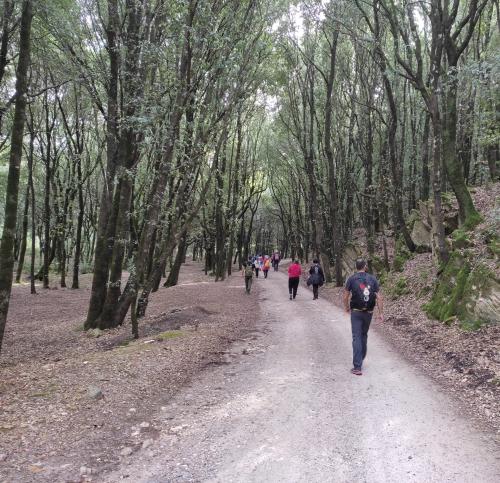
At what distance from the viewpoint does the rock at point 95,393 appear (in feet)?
18.6

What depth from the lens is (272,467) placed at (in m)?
3.97

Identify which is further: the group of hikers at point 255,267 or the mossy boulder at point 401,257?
the group of hikers at point 255,267

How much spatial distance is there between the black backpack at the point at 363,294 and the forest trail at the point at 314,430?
114 centimetres

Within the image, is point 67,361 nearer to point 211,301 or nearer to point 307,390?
point 307,390

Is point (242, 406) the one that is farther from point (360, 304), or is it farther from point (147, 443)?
point (360, 304)

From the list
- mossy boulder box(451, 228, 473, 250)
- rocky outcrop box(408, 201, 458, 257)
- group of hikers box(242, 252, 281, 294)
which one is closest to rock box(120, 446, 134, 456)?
mossy boulder box(451, 228, 473, 250)

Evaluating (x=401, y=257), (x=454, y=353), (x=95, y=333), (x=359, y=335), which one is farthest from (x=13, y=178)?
(x=401, y=257)

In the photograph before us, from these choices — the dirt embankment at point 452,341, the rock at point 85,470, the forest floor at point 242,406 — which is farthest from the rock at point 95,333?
the dirt embankment at point 452,341

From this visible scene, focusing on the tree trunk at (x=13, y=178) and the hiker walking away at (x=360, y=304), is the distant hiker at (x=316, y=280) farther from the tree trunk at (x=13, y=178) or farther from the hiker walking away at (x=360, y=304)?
the tree trunk at (x=13, y=178)

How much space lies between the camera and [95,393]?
18.8ft

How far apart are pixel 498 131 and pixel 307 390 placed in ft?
45.6

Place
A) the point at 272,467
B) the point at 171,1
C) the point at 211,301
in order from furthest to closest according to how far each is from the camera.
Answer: the point at 211,301
the point at 171,1
the point at 272,467

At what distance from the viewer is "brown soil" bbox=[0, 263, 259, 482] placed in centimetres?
425

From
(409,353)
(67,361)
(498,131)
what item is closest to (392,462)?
(409,353)
